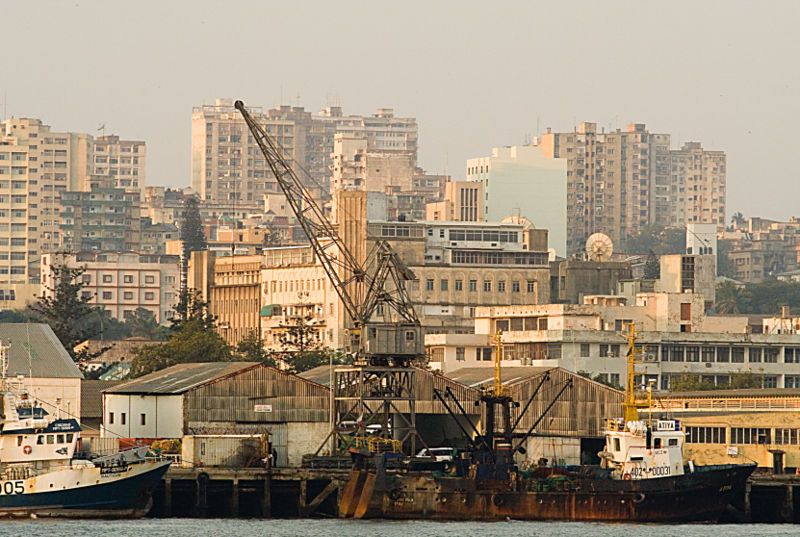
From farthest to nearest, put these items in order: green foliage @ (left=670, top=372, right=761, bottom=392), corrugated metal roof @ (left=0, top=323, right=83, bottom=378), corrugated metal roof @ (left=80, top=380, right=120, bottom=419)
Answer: green foliage @ (left=670, top=372, right=761, bottom=392), corrugated metal roof @ (left=80, top=380, right=120, bottom=419), corrugated metal roof @ (left=0, top=323, right=83, bottom=378)

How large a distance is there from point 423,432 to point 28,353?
850 inches

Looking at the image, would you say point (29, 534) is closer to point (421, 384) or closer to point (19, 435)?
point (19, 435)

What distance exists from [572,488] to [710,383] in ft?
182

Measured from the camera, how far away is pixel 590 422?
118 metres

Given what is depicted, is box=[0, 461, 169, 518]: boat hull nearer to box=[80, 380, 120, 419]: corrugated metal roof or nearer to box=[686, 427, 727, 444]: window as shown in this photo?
box=[686, 427, 727, 444]: window

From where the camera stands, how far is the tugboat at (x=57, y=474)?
329 ft

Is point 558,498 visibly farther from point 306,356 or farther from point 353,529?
point 306,356

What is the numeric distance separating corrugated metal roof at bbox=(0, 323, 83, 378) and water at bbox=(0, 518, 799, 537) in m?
26.8

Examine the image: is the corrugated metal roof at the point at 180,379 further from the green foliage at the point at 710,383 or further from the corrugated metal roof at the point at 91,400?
the green foliage at the point at 710,383

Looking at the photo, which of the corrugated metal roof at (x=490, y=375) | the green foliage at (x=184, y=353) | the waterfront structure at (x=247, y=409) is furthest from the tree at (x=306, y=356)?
the waterfront structure at (x=247, y=409)

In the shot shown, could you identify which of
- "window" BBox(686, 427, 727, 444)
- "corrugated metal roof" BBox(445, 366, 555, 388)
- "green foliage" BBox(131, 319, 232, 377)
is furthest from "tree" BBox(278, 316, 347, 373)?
"window" BBox(686, 427, 727, 444)

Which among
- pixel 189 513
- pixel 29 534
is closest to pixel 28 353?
pixel 189 513

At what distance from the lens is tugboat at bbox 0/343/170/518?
100 meters

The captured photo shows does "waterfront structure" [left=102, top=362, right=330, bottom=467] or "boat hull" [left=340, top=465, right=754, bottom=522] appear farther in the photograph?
"waterfront structure" [left=102, top=362, right=330, bottom=467]
